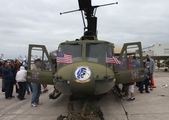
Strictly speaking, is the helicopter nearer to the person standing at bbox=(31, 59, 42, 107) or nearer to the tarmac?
the person standing at bbox=(31, 59, 42, 107)

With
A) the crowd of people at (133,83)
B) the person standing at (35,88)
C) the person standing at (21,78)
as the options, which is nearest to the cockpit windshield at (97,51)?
the crowd of people at (133,83)

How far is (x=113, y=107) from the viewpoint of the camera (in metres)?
5.92

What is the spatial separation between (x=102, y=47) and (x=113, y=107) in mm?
1952

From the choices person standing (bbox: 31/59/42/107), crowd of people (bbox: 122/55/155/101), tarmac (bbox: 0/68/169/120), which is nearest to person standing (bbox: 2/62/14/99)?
tarmac (bbox: 0/68/169/120)

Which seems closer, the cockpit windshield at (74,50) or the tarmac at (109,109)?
the tarmac at (109,109)

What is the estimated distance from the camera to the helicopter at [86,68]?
436 cm

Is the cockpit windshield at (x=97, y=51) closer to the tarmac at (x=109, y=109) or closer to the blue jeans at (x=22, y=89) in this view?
the tarmac at (x=109, y=109)

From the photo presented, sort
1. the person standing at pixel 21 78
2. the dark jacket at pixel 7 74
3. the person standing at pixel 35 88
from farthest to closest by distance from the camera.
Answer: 1. the dark jacket at pixel 7 74
2. the person standing at pixel 21 78
3. the person standing at pixel 35 88

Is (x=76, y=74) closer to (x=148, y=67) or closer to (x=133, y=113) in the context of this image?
(x=133, y=113)

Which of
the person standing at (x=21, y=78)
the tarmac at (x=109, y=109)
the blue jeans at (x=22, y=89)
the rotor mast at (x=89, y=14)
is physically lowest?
the tarmac at (x=109, y=109)

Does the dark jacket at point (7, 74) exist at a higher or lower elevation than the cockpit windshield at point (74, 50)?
lower

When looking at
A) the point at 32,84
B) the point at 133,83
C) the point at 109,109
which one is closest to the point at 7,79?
the point at 32,84

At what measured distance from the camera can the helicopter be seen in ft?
14.3

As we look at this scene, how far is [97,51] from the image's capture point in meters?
5.63
